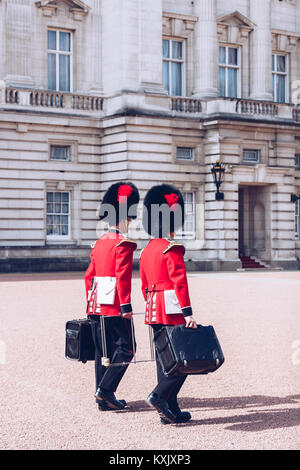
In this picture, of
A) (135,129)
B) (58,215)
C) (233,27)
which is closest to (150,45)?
(135,129)

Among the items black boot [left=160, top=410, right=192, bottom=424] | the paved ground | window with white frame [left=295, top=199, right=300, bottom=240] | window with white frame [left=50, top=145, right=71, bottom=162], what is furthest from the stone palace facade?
black boot [left=160, top=410, right=192, bottom=424]

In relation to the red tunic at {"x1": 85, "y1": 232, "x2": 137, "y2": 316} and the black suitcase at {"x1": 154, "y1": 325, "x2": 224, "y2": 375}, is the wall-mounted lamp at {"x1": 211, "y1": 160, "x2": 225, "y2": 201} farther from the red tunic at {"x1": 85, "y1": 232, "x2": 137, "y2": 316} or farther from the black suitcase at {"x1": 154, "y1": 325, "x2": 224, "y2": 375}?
the black suitcase at {"x1": 154, "y1": 325, "x2": 224, "y2": 375}

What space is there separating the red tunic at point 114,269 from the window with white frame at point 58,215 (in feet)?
72.8

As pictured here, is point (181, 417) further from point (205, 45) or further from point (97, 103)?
point (205, 45)

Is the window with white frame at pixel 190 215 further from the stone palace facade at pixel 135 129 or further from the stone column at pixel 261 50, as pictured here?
the stone column at pixel 261 50

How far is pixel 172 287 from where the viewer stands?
23.2ft

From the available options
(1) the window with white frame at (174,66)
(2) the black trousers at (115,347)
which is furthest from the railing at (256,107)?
(2) the black trousers at (115,347)

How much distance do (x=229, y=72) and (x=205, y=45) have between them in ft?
5.74

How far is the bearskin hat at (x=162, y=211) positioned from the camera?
24.0 ft

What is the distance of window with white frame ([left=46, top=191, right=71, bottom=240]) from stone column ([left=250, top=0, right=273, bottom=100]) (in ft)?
26.5

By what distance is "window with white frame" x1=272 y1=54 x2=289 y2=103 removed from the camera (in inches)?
1363

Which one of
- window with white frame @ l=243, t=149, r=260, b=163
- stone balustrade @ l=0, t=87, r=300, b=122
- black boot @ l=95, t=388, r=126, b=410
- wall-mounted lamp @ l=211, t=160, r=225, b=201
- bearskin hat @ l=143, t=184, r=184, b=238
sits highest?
stone balustrade @ l=0, t=87, r=300, b=122

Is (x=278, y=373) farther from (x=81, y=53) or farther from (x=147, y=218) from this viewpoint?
(x=81, y=53)

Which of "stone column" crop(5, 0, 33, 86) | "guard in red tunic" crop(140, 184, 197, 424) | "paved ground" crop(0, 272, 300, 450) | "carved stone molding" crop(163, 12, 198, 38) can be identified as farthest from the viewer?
"carved stone molding" crop(163, 12, 198, 38)
